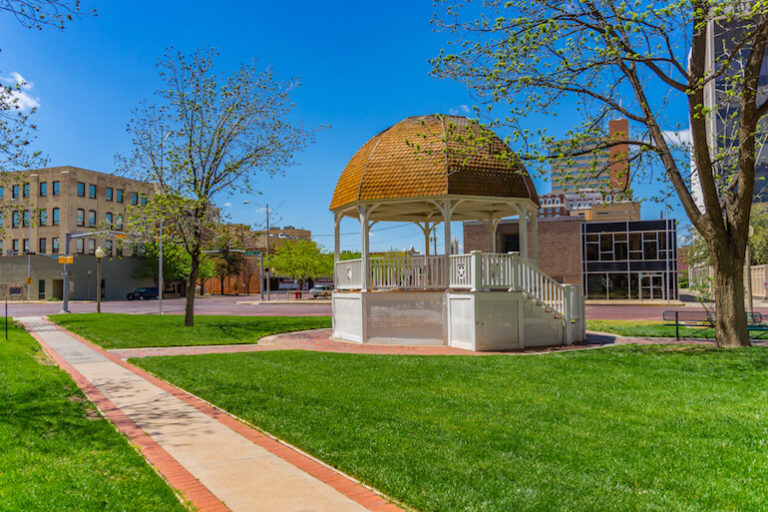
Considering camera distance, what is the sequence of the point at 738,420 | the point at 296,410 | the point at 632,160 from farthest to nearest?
1. the point at 632,160
2. the point at 296,410
3. the point at 738,420

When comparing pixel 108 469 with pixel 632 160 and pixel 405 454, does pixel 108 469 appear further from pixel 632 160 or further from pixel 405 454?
pixel 632 160

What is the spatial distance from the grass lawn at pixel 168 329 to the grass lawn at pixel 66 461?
8.12 m

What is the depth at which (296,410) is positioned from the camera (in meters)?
8.02

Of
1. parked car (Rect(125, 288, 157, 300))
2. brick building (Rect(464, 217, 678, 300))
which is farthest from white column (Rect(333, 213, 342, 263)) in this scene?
parked car (Rect(125, 288, 157, 300))

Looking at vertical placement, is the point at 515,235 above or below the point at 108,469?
above

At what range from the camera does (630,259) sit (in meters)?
50.7

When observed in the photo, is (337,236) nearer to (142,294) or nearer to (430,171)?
(430,171)

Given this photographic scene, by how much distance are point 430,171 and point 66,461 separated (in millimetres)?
13008

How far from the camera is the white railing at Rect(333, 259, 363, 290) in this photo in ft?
59.7

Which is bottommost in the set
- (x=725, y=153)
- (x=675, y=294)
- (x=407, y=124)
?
(x=675, y=294)

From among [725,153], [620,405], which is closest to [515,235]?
[725,153]

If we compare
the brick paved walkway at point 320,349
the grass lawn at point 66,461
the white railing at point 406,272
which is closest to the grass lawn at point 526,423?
the grass lawn at point 66,461

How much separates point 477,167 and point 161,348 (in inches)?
417

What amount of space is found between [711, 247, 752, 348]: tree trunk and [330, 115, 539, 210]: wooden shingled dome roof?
5657mm
